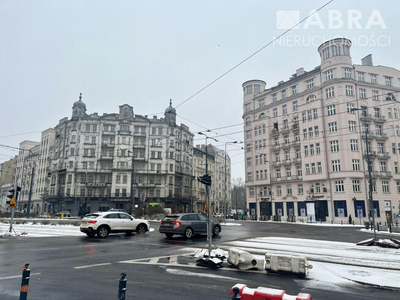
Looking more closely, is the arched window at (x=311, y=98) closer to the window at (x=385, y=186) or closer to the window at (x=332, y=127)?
the window at (x=332, y=127)

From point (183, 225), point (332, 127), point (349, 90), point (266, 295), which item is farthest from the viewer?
point (332, 127)

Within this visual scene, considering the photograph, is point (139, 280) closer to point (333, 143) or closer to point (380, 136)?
point (333, 143)

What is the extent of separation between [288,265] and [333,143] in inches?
1664

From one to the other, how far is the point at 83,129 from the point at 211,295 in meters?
67.1

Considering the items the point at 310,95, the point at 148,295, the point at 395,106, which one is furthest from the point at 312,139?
the point at 148,295

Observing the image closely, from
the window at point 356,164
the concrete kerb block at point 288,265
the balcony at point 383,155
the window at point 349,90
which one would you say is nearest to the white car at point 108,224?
the concrete kerb block at point 288,265

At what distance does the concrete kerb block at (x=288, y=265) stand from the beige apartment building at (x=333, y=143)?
3676 centimetres

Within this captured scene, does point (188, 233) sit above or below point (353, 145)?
below

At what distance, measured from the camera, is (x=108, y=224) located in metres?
17.2

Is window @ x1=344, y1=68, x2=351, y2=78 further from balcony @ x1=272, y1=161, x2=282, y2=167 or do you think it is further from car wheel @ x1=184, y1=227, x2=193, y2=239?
car wheel @ x1=184, y1=227, x2=193, y2=239

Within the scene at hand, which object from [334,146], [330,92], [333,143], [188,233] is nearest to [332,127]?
[333,143]

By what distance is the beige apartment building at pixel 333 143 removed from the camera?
4350 cm

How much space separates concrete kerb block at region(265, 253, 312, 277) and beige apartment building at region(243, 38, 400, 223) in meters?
36.8

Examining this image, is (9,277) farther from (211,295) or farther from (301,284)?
(301,284)
